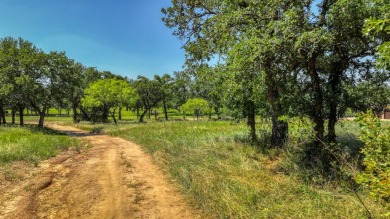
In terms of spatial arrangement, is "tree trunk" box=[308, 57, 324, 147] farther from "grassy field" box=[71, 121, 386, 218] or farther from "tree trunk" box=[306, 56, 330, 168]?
"grassy field" box=[71, 121, 386, 218]

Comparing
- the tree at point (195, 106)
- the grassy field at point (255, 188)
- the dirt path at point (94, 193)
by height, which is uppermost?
the tree at point (195, 106)

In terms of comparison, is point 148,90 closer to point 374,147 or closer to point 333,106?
point 333,106

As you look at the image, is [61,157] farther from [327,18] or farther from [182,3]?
[327,18]

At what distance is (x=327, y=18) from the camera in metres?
7.23

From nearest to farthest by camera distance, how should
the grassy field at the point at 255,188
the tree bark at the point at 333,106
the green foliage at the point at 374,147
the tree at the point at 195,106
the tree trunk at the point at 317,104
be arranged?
the green foliage at the point at 374,147 → the grassy field at the point at 255,188 → the tree trunk at the point at 317,104 → the tree bark at the point at 333,106 → the tree at the point at 195,106

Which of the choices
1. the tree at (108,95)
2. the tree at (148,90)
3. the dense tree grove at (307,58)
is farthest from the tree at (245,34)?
the tree at (148,90)

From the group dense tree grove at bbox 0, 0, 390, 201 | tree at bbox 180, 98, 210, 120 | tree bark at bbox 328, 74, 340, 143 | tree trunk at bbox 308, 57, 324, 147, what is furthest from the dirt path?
tree at bbox 180, 98, 210, 120

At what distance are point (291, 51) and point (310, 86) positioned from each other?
2.39 m

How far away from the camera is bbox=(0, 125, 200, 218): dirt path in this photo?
6496 millimetres

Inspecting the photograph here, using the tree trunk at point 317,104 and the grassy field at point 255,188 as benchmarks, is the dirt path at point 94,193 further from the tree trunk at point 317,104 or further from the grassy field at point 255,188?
the tree trunk at point 317,104

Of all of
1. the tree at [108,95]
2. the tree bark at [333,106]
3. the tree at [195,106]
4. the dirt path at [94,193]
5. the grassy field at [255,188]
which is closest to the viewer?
the grassy field at [255,188]

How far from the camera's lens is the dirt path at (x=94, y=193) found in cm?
650

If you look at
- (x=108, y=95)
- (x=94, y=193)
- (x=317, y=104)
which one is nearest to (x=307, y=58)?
(x=317, y=104)

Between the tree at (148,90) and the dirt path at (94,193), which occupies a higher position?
the tree at (148,90)
